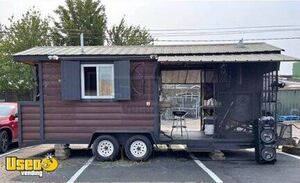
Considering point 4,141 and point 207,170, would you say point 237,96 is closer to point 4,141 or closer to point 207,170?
point 207,170

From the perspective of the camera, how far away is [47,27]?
21.4m

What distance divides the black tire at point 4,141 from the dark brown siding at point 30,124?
1.45 metres

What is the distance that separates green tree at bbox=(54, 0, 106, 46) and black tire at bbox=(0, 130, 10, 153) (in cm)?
1506

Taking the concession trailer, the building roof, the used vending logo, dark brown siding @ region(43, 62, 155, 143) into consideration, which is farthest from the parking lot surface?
the building roof

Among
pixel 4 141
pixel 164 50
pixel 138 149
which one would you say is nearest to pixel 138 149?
pixel 138 149

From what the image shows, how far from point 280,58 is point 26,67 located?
14.3m

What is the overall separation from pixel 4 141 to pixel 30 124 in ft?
5.84

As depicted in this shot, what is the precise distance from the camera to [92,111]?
28.3ft

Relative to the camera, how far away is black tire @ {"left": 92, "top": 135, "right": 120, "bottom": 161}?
8.45 metres

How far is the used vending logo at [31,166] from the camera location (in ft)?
20.2

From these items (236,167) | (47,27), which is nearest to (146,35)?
(47,27)

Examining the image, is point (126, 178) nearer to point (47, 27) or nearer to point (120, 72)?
point (120, 72)

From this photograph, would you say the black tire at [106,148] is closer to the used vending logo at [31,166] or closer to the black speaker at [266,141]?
the used vending logo at [31,166]

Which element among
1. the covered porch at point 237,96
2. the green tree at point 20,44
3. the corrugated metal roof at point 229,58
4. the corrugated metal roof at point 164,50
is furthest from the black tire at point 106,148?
the green tree at point 20,44
